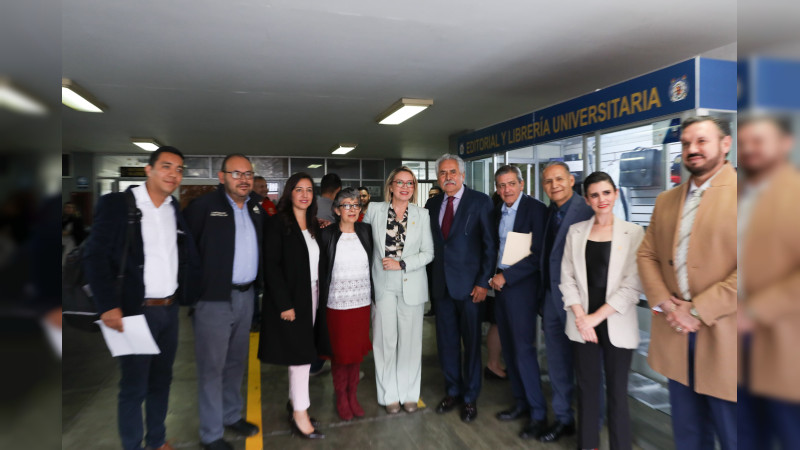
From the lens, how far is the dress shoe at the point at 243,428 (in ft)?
9.64

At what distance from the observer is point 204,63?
399 centimetres

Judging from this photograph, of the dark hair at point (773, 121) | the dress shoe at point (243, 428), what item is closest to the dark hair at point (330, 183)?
the dress shoe at point (243, 428)

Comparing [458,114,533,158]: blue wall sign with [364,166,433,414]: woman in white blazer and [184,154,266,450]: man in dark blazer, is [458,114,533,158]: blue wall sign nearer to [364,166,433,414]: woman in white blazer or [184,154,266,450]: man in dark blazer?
[364,166,433,414]: woman in white blazer

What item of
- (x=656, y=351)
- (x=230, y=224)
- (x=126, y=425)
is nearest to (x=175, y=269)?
(x=230, y=224)

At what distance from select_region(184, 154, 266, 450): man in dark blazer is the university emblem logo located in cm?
284

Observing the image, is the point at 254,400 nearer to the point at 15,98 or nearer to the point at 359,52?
the point at 359,52

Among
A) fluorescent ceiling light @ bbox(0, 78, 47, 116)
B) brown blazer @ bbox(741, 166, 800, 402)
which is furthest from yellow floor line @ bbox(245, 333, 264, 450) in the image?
brown blazer @ bbox(741, 166, 800, 402)

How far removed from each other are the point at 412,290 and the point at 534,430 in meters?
1.22

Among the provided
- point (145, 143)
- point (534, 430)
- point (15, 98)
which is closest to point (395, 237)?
point (534, 430)

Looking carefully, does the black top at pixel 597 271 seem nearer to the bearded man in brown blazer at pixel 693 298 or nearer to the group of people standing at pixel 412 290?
the group of people standing at pixel 412 290

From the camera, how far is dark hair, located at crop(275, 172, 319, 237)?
2809 mm

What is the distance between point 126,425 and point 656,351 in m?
2.77

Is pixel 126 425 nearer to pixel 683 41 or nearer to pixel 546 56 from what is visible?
pixel 546 56

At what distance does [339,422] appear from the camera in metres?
3.10
